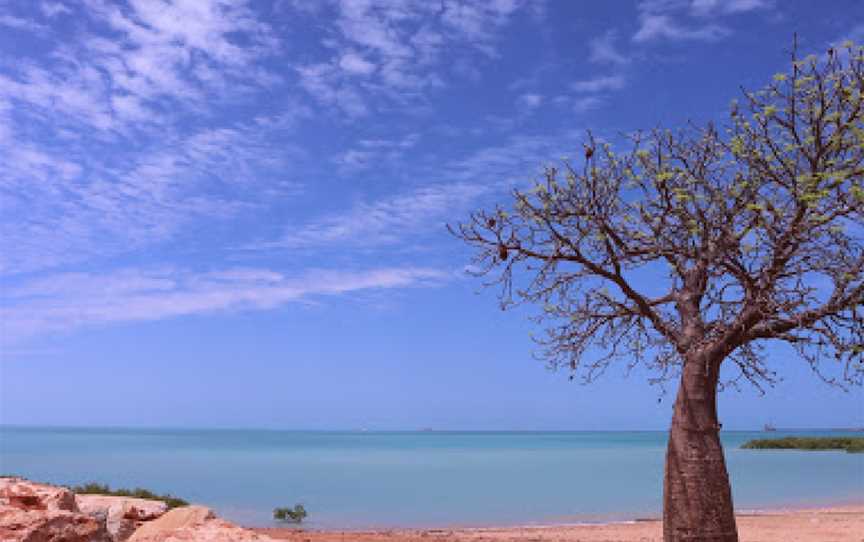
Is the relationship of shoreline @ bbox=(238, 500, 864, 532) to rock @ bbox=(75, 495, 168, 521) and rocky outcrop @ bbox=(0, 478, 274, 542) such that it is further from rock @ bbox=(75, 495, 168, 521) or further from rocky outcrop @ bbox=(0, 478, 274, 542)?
rocky outcrop @ bbox=(0, 478, 274, 542)

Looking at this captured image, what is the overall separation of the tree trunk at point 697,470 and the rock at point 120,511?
6.26m

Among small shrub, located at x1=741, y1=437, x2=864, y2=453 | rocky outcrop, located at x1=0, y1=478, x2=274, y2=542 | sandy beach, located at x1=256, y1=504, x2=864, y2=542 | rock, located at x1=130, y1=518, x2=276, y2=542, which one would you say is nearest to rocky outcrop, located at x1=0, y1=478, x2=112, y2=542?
rocky outcrop, located at x1=0, y1=478, x2=274, y2=542

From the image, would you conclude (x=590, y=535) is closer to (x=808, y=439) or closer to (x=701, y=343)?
(x=701, y=343)

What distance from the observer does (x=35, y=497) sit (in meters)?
6.77

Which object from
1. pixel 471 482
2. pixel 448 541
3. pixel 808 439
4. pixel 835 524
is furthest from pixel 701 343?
pixel 808 439

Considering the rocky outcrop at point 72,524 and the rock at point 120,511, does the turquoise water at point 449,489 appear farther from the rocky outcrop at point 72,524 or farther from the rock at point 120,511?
the rocky outcrop at point 72,524

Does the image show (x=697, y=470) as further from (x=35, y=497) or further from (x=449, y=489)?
(x=449, y=489)

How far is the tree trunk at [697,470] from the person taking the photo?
9609mm

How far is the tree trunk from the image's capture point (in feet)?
31.5

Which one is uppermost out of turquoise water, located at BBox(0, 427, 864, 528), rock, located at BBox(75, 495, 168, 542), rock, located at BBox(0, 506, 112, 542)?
rock, located at BBox(0, 506, 112, 542)

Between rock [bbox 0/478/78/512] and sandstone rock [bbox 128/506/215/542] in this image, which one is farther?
rock [bbox 0/478/78/512]

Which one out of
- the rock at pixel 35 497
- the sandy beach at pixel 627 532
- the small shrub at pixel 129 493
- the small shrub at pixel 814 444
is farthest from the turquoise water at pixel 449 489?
the small shrub at pixel 814 444

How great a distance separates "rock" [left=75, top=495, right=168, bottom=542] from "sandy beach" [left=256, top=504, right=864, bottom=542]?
7.60 meters

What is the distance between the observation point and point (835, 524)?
20.5 metres
